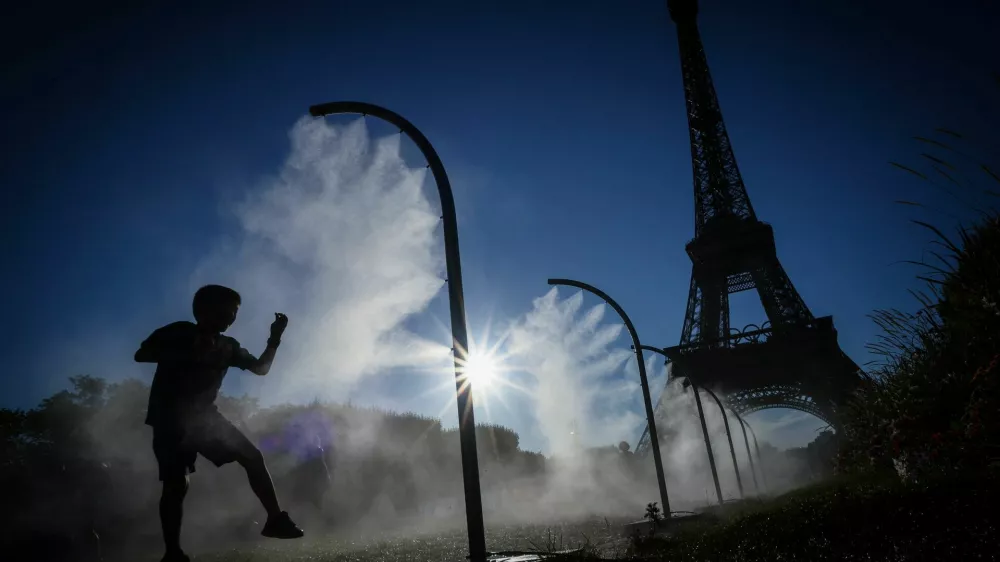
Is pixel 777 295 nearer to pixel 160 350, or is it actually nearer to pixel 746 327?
pixel 746 327

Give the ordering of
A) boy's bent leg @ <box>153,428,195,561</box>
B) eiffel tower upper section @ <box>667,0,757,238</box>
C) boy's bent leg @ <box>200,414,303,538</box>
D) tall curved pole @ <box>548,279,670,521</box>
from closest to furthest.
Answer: boy's bent leg @ <box>153,428,195,561</box>
boy's bent leg @ <box>200,414,303,538</box>
tall curved pole @ <box>548,279,670,521</box>
eiffel tower upper section @ <box>667,0,757,238</box>

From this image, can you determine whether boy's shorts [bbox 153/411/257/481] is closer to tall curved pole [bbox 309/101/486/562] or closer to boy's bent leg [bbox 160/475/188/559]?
boy's bent leg [bbox 160/475/188/559]

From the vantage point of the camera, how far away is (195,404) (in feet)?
11.1

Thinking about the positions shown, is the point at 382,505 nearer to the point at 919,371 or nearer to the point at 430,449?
the point at 430,449

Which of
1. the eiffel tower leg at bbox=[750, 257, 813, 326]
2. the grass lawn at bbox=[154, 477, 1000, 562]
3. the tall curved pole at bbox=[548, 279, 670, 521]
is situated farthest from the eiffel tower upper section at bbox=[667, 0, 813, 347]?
the grass lawn at bbox=[154, 477, 1000, 562]

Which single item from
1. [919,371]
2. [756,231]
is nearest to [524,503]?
[756,231]

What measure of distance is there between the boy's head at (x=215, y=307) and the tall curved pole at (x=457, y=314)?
5.81 ft

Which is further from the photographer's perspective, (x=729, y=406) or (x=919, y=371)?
(x=729, y=406)

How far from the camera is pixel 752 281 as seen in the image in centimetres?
4103

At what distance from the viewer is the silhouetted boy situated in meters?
3.28

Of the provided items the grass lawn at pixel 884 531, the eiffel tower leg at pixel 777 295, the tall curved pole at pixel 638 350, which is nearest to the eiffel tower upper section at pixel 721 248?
the eiffel tower leg at pixel 777 295

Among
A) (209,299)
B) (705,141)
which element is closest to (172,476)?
(209,299)

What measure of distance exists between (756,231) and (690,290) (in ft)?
21.6

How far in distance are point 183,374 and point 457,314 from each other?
7.00 ft
